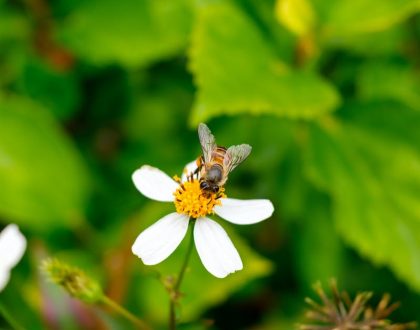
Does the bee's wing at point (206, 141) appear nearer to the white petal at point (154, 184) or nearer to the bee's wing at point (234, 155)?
the bee's wing at point (234, 155)

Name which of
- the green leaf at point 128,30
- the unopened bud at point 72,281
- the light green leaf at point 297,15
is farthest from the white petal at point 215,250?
the green leaf at point 128,30

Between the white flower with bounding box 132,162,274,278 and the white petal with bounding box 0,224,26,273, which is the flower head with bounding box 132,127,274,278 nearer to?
the white flower with bounding box 132,162,274,278

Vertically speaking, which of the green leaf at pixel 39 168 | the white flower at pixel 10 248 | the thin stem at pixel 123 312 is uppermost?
the green leaf at pixel 39 168

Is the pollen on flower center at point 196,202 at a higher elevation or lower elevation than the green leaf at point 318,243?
lower

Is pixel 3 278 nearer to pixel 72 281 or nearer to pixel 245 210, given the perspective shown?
pixel 72 281

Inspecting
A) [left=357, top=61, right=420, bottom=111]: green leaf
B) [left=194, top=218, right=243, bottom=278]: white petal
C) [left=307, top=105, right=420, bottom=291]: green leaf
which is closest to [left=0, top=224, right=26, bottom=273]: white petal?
[left=194, top=218, right=243, bottom=278]: white petal

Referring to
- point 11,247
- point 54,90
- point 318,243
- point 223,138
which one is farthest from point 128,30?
point 11,247
